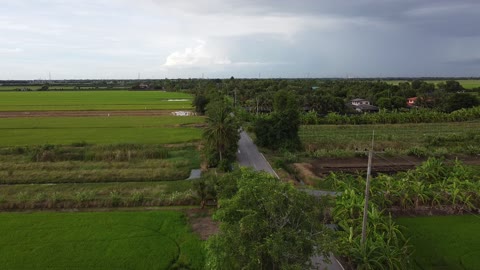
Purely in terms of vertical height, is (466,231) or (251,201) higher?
(251,201)

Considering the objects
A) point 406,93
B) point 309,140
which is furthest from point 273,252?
point 406,93

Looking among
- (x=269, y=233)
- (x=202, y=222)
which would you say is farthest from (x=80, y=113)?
(x=269, y=233)

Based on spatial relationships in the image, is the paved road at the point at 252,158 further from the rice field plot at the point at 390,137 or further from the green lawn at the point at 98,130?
the green lawn at the point at 98,130

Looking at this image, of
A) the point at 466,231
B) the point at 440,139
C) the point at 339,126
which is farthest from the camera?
the point at 339,126

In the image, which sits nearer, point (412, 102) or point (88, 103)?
point (412, 102)

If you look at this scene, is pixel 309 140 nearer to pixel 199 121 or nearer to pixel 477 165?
pixel 477 165

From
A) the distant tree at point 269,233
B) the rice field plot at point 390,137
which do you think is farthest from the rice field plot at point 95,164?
the distant tree at point 269,233

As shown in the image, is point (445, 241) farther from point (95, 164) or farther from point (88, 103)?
point (88, 103)
